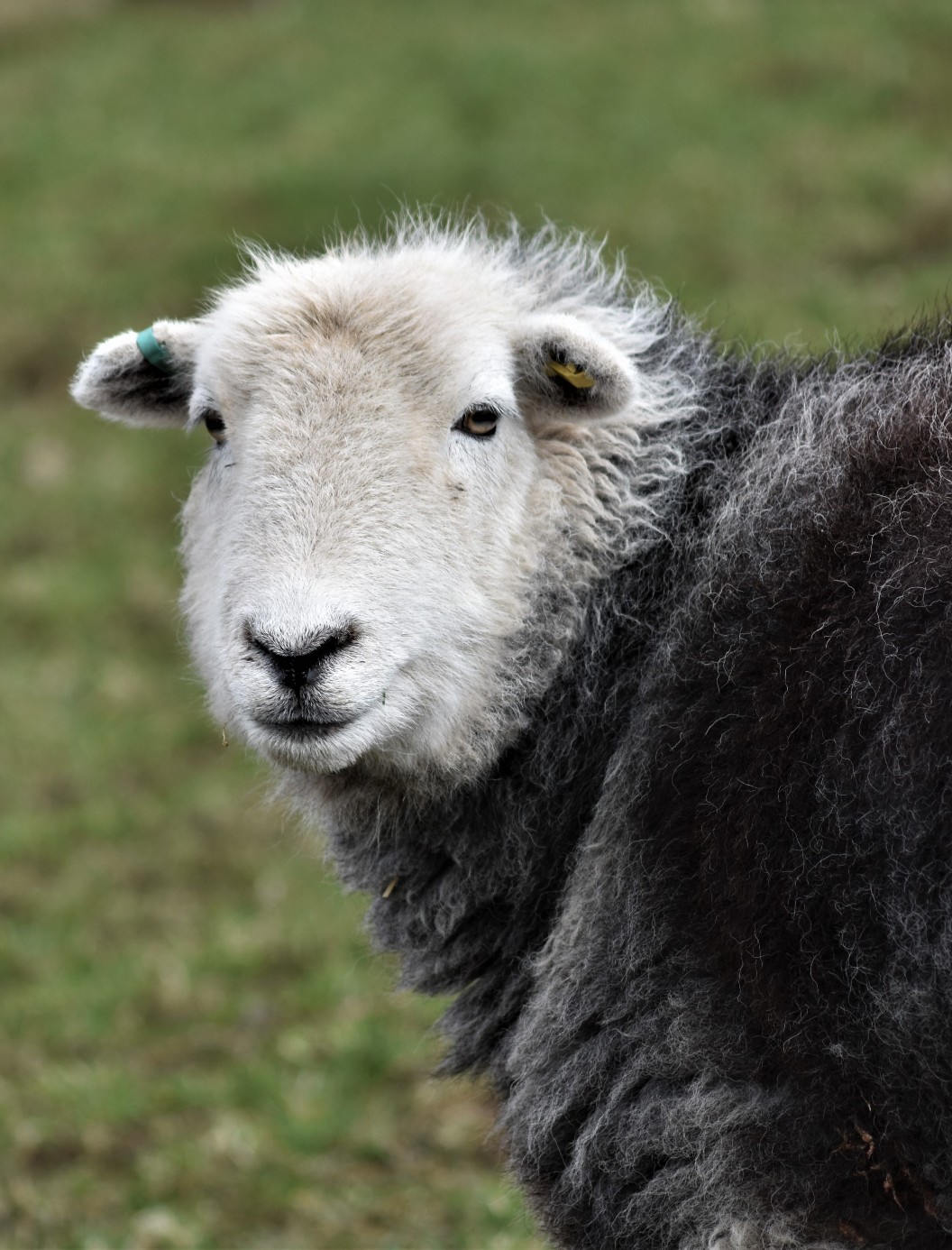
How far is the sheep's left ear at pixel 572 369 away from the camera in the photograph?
3.48 meters

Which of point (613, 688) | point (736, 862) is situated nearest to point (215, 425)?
point (613, 688)

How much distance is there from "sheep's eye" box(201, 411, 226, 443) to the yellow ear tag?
0.82 metres

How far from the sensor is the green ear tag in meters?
3.94

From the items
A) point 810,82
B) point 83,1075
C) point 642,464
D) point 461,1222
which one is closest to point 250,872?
point 83,1075

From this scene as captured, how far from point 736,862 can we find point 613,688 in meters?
0.67

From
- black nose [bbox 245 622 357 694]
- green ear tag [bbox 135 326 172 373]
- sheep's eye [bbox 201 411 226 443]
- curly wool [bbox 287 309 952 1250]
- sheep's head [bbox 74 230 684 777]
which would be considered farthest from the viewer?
green ear tag [bbox 135 326 172 373]

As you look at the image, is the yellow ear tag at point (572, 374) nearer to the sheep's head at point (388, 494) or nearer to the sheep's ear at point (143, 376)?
the sheep's head at point (388, 494)

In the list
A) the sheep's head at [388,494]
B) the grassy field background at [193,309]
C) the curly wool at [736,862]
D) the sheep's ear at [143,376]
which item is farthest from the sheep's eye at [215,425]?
the grassy field background at [193,309]

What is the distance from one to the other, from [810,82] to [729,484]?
446 inches

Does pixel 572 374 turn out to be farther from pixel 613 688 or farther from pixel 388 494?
pixel 613 688

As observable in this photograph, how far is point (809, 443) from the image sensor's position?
132 inches

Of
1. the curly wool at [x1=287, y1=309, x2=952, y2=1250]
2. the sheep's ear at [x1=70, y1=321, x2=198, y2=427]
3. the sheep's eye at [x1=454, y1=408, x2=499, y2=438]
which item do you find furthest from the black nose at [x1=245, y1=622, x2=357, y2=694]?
the sheep's ear at [x1=70, y1=321, x2=198, y2=427]

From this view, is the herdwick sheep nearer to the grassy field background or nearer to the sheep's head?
the sheep's head

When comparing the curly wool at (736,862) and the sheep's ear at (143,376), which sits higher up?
the sheep's ear at (143,376)
